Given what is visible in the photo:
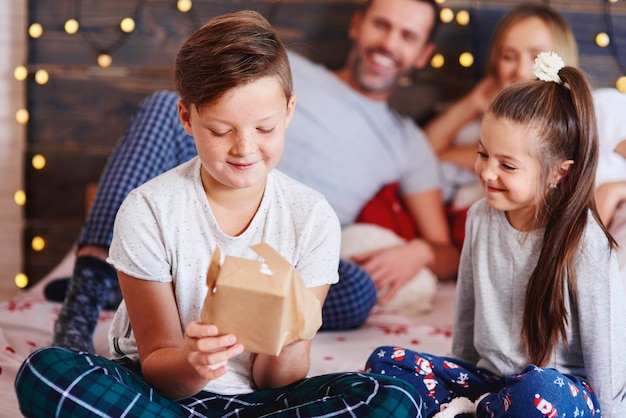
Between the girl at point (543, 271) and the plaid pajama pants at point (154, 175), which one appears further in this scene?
the plaid pajama pants at point (154, 175)

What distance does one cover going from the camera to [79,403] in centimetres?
98

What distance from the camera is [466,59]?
2232 mm

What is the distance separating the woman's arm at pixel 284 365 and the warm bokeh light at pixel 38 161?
140 centimetres

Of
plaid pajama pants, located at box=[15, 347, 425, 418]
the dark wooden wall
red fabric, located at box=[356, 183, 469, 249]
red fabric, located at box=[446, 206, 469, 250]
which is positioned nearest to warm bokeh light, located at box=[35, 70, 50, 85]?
the dark wooden wall

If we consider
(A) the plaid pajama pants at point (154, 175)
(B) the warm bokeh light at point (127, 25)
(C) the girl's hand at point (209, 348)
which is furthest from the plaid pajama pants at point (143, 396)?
(B) the warm bokeh light at point (127, 25)

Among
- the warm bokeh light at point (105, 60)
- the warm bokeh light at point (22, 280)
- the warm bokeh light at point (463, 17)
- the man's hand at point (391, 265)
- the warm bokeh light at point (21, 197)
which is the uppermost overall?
the warm bokeh light at point (463, 17)

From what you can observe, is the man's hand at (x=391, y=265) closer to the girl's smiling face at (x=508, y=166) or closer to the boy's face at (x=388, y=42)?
the boy's face at (x=388, y=42)

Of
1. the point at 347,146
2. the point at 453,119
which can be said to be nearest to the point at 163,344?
the point at 347,146

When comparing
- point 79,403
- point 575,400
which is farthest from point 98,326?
point 575,400

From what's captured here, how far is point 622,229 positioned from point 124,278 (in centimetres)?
98

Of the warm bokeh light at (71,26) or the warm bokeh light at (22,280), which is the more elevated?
the warm bokeh light at (71,26)

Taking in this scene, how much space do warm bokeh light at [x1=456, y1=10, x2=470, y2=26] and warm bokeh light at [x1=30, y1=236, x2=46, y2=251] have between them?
1434 millimetres

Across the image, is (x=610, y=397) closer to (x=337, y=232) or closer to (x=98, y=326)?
(x=337, y=232)

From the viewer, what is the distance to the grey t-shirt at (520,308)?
1210 mm
